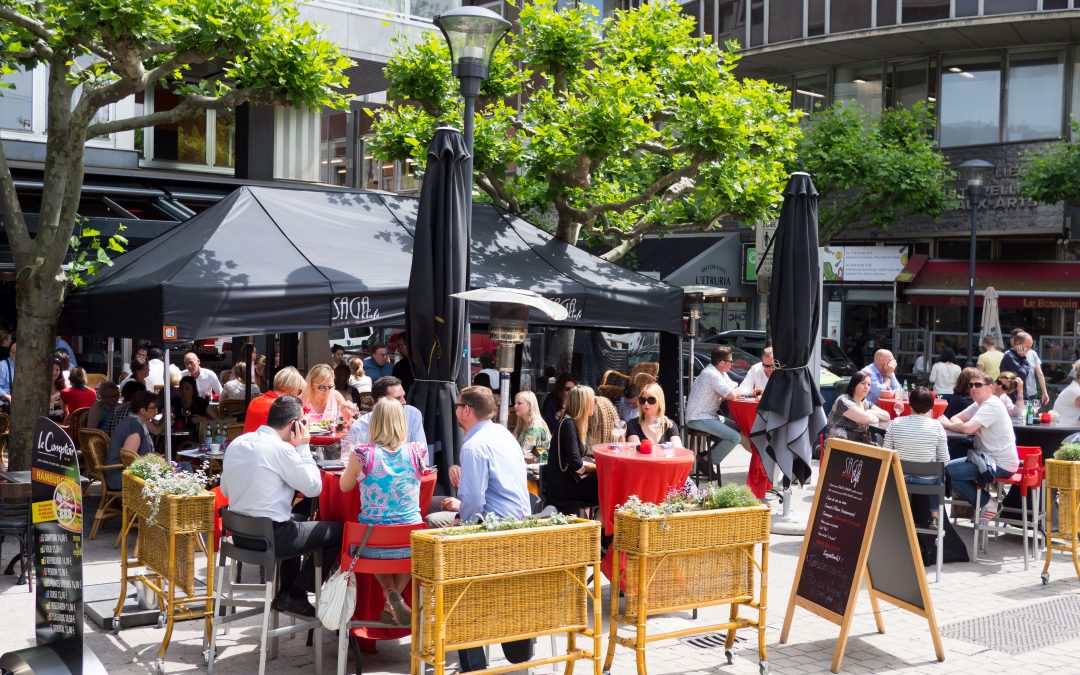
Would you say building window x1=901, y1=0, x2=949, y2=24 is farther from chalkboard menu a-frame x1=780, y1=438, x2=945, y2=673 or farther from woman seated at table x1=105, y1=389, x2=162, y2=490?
woman seated at table x1=105, y1=389, x2=162, y2=490

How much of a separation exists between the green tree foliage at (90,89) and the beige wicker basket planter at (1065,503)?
7.46m

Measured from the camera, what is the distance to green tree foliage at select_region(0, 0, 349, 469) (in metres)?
9.88

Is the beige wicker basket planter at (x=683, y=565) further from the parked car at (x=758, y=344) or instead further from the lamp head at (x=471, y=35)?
the parked car at (x=758, y=344)

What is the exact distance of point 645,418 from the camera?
30.9 feet

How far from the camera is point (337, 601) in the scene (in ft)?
19.9

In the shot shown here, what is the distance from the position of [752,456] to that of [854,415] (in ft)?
4.23

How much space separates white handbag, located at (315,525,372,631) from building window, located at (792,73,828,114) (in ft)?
85.0

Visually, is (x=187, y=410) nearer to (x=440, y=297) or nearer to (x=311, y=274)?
(x=311, y=274)

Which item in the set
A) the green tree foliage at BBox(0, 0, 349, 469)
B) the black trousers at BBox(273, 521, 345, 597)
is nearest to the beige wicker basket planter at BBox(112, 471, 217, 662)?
the black trousers at BBox(273, 521, 345, 597)

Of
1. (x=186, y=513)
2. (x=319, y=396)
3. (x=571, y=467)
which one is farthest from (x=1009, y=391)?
(x=186, y=513)

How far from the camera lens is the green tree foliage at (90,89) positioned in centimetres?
988

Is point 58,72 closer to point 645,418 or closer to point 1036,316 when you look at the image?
point 645,418

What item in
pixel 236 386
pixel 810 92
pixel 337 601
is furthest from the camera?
pixel 810 92

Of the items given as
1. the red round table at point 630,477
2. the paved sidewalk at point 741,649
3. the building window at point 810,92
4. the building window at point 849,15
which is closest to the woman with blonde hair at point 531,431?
the red round table at point 630,477
